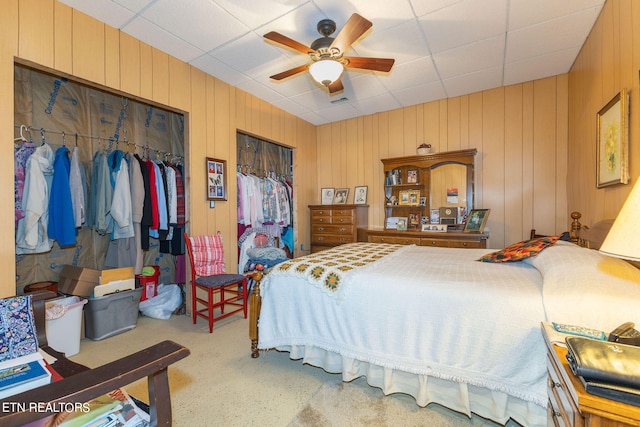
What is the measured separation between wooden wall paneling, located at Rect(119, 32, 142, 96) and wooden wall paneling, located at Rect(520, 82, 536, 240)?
446 centimetres

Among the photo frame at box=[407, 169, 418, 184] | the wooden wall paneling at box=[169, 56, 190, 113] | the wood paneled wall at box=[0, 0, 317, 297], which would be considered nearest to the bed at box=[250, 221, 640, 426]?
the wood paneled wall at box=[0, 0, 317, 297]

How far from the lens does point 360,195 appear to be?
481cm

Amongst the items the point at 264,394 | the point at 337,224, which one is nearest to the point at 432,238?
the point at 337,224

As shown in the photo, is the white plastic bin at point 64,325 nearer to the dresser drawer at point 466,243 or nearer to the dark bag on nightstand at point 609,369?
the dark bag on nightstand at point 609,369

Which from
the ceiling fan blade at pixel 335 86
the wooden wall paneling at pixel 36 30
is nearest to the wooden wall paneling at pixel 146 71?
the wooden wall paneling at pixel 36 30

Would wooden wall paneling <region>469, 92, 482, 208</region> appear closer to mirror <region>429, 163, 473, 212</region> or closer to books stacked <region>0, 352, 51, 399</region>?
mirror <region>429, 163, 473, 212</region>

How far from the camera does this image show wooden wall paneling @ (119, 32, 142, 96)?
8.39 ft

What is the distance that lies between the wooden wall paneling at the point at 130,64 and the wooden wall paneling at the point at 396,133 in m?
3.45

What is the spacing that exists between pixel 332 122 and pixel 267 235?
241 cm

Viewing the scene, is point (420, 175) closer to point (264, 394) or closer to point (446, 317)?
point (446, 317)

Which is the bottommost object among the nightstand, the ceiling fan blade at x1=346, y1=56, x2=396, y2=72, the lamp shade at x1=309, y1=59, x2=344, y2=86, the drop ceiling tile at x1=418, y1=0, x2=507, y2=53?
the nightstand

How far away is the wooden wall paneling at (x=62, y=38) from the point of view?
7.09ft

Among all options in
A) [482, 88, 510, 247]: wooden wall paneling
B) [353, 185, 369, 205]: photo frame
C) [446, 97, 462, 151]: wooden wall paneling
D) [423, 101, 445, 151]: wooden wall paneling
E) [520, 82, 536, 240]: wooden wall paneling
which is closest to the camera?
[520, 82, 536, 240]: wooden wall paneling

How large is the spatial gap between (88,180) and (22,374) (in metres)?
2.52
